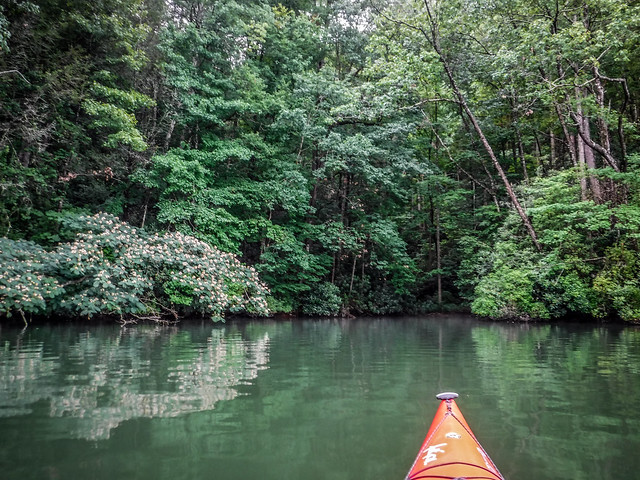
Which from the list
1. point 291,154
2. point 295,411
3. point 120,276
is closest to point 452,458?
point 295,411

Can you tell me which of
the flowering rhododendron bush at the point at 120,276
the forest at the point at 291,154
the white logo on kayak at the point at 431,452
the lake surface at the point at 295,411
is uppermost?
the forest at the point at 291,154

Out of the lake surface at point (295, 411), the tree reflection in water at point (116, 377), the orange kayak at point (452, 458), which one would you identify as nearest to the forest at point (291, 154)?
the tree reflection in water at point (116, 377)

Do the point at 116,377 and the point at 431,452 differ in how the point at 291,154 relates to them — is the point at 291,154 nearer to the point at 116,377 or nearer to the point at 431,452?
the point at 116,377

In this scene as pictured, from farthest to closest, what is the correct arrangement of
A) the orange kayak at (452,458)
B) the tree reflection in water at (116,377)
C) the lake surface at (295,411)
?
1. the tree reflection in water at (116,377)
2. the lake surface at (295,411)
3. the orange kayak at (452,458)

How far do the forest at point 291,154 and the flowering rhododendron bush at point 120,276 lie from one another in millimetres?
81

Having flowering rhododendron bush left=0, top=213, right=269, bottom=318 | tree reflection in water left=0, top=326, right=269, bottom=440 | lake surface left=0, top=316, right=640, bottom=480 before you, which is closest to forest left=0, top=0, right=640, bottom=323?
flowering rhododendron bush left=0, top=213, right=269, bottom=318

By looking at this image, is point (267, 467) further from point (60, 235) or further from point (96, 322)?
point (60, 235)

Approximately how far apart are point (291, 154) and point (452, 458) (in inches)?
671

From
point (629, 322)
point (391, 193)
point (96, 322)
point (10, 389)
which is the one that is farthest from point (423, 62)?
point (10, 389)

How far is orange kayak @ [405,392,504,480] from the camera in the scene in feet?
7.38

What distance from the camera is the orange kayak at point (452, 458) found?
2.25 meters

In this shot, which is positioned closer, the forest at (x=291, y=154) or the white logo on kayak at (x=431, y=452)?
the white logo on kayak at (x=431, y=452)

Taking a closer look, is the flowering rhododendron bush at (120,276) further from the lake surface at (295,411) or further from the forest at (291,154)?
the lake surface at (295,411)

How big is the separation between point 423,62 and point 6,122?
525 inches
